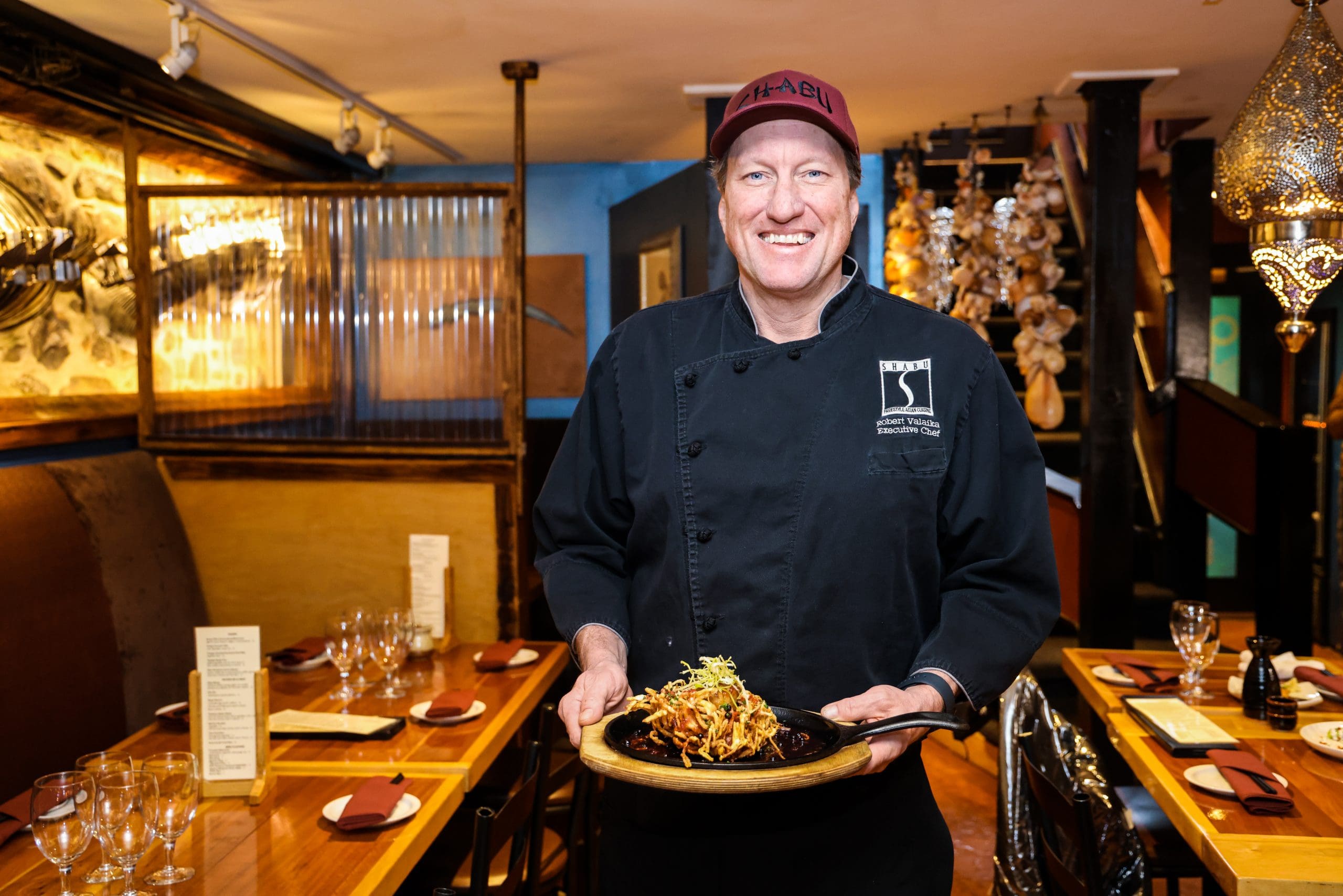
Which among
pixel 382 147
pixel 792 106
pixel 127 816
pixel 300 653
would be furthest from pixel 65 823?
pixel 382 147

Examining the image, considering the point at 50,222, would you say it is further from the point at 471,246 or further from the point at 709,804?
the point at 709,804

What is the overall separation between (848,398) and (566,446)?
0.46 m

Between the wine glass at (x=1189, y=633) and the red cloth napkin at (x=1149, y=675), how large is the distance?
28 millimetres

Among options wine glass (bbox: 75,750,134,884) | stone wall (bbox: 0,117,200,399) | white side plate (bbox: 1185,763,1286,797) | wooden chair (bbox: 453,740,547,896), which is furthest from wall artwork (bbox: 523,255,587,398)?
wine glass (bbox: 75,750,134,884)

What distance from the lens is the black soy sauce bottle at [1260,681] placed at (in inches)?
109

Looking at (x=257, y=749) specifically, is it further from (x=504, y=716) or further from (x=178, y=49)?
(x=178, y=49)

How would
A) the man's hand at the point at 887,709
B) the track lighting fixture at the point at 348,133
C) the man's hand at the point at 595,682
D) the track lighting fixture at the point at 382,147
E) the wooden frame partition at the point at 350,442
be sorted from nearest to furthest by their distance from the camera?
the man's hand at the point at 887,709, the man's hand at the point at 595,682, the wooden frame partition at the point at 350,442, the track lighting fixture at the point at 348,133, the track lighting fixture at the point at 382,147

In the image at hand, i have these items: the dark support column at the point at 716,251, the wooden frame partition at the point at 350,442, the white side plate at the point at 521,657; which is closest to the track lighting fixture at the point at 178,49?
the wooden frame partition at the point at 350,442

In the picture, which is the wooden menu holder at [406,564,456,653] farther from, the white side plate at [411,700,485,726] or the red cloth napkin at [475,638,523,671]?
the white side plate at [411,700,485,726]

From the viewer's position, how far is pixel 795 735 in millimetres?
1475

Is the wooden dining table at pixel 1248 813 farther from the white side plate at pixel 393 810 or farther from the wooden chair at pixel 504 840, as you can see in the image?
the white side plate at pixel 393 810

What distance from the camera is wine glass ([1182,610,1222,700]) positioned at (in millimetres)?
2969

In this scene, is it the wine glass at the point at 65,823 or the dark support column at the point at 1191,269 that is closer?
the wine glass at the point at 65,823

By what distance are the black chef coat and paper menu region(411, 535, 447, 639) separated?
6.24 ft
